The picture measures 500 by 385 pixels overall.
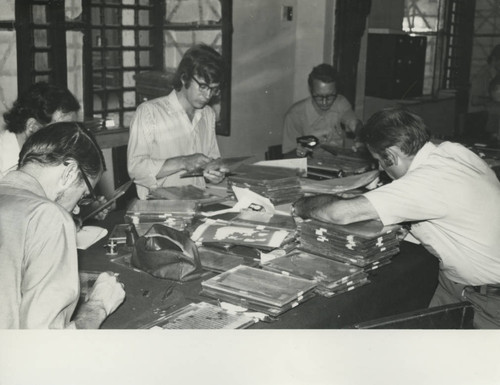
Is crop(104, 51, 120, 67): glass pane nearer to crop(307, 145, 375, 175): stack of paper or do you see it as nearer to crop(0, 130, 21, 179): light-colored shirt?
crop(307, 145, 375, 175): stack of paper

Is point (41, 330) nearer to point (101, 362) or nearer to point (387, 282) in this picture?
point (101, 362)

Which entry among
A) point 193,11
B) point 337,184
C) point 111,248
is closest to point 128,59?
point 193,11

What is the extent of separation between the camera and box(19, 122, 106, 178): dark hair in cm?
191

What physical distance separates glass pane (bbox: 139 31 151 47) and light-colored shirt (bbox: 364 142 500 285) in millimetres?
3364

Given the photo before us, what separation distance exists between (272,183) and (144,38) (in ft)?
8.85

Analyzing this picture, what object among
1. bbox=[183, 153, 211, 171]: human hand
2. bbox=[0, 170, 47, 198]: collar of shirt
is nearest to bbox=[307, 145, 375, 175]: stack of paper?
bbox=[183, 153, 211, 171]: human hand

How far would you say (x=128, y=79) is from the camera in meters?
5.45

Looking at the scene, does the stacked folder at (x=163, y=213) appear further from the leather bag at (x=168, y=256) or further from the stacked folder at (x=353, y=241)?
the stacked folder at (x=353, y=241)

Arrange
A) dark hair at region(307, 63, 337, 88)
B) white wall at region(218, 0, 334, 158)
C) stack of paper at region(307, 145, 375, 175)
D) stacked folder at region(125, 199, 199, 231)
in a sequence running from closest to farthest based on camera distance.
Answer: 1. stacked folder at region(125, 199, 199, 231)
2. stack of paper at region(307, 145, 375, 175)
3. dark hair at region(307, 63, 337, 88)
4. white wall at region(218, 0, 334, 158)

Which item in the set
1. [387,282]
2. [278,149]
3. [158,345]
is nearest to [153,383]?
[158,345]

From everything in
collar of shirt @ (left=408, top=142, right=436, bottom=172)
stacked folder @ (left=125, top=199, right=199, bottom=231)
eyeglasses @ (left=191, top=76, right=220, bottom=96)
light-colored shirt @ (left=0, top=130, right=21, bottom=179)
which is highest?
eyeglasses @ (left=191, top=76, right=220, bottom=96)

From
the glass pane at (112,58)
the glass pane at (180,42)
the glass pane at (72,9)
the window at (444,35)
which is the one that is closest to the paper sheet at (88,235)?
the glass pane at (72,9)

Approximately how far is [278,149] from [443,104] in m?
4.61

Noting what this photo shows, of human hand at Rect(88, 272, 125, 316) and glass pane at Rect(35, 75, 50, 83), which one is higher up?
glass pane at Rect(35, 75, 50, 83)
